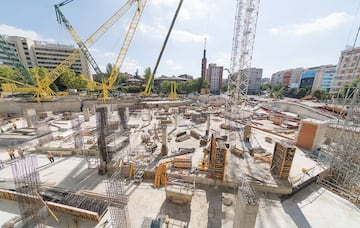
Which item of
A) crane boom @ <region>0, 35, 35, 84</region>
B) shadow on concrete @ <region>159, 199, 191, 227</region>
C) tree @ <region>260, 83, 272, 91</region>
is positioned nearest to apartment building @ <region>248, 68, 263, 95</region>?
tree @ <region>260, 83, 272, 91</region>

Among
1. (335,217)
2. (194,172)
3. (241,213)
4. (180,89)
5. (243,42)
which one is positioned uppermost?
(243,42)

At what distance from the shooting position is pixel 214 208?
602 centimetres

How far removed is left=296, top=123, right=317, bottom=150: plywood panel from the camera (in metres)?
11.1

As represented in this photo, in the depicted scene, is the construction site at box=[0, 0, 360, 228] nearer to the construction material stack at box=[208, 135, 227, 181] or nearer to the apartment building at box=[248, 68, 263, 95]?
the construction material stack at box=[208, 135, 227, 181]

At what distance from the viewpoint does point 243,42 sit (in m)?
17.8

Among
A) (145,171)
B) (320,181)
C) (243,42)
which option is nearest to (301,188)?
(320,181)

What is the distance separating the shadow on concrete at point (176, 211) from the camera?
548 cm

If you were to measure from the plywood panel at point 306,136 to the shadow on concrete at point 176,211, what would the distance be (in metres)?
11.8

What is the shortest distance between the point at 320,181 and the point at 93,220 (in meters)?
12.2

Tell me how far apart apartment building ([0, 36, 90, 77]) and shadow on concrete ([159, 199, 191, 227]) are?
2703 inches

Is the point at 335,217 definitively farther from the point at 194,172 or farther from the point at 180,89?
the point at 180,89

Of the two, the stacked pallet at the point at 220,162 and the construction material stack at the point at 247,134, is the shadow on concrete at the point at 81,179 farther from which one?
the construction material stack at the point at 247,134

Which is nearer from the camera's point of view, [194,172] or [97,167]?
[194,172]

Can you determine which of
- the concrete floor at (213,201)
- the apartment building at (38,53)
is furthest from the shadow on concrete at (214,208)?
the apartment building at (38,53)
